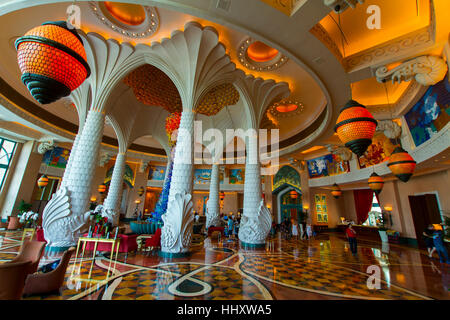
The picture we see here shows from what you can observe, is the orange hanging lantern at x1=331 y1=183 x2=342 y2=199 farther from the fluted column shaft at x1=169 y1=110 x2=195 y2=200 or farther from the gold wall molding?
the fluted column shaft at x1=169 y1=110 x2=195 y2=200

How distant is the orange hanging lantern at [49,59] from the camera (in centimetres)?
200

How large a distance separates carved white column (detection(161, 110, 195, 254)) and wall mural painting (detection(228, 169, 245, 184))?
1163cm

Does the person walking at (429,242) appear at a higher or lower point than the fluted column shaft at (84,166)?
lower

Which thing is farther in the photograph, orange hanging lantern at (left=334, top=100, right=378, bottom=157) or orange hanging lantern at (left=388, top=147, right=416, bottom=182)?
orange hanging lantern at (left=388, top=147, right=416, bottom=182)

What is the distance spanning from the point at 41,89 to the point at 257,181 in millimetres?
5899

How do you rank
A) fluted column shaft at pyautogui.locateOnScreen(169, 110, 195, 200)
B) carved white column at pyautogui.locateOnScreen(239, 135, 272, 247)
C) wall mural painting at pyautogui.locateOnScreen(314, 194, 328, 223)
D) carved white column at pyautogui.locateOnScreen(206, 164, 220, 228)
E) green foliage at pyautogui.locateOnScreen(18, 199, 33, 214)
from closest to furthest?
fluted column shaft at pyautogui.locateOnScreen(169, 110, 195, 200) < carved white column at pyautogui.locateOnScreen(239, 135, 272, 247) < carved white column at pyautogui.locateOnScreen(206, 164, 220, 228) < green foliage at pyautogui.locateOnScreen(18, 199, 33, 214) < wall mural painting at pyautogui.locateOnScreen(314, 194, 328, 223)

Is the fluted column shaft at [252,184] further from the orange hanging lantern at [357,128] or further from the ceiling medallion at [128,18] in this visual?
the ceiling medallion at [128,18]

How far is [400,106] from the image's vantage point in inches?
264

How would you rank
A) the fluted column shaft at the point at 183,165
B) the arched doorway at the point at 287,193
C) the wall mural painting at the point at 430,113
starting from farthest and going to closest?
the arched doorway at the point at 287,193 < the fluted column shaft at the point at 183,165 < the wall mural painting at the point at 430,113

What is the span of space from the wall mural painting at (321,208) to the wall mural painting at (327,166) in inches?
61.2

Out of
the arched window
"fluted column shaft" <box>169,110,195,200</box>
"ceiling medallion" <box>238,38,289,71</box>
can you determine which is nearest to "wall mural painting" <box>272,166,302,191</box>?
"ceiling medallion" <box>238,38,289,71</box>

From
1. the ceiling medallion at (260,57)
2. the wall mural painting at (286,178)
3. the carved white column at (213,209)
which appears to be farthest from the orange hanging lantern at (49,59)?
the wall mural painting at (286,178)

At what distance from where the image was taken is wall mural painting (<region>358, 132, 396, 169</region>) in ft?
27.8
